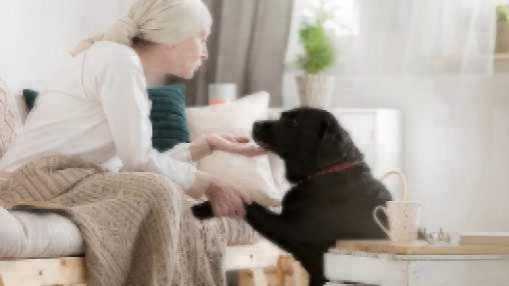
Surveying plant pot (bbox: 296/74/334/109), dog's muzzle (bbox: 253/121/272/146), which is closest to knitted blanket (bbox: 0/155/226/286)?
dog's muzzle (bbox: 253/121/272/146)

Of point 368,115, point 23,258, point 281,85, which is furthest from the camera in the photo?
point 281,85

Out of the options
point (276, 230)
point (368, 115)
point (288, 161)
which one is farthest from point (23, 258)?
point (368, 115)

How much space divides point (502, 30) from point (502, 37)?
0.09 feet

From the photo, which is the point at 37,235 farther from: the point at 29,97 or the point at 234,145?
the point at 29,97

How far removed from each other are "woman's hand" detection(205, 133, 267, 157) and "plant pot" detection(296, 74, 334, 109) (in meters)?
1.40

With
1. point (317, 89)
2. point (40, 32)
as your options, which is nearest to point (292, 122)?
point (317, 89)

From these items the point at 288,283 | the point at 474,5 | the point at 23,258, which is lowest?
the point at 288,283

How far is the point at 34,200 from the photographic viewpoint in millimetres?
2127

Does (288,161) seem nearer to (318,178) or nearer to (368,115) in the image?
(318,178)

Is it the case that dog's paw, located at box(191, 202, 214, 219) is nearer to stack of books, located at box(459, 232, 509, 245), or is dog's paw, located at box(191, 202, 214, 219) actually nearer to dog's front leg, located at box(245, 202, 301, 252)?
dog's front leg, located at box(245, 202, 301, 252)

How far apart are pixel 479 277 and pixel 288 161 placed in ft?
2.91

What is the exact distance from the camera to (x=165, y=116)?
332cm

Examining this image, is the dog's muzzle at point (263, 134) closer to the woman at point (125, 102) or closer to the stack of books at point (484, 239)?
the woman at point (125, 102)

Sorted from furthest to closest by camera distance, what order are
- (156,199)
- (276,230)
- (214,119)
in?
(214,119) → (276,230) → (156,199)
